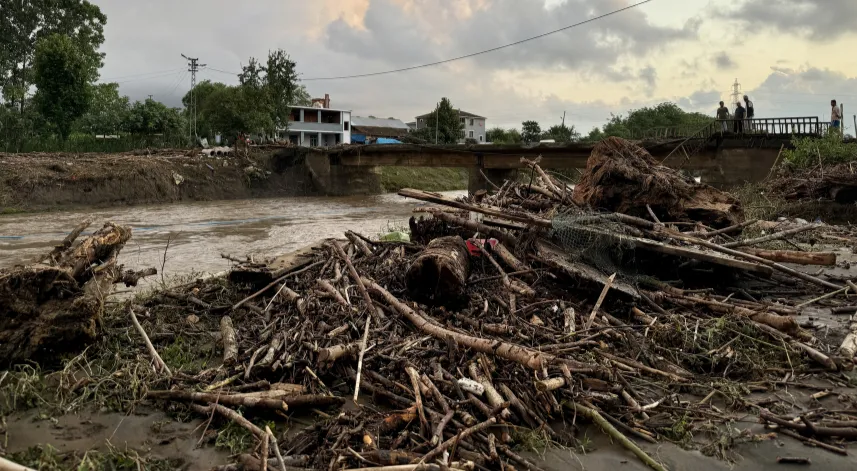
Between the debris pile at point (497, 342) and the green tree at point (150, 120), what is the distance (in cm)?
4575

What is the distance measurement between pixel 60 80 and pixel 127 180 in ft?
42.8

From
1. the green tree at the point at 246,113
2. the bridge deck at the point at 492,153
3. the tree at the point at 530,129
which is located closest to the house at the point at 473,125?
the tree at the point at 530,129

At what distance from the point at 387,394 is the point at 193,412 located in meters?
1.57

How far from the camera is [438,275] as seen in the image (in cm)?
625

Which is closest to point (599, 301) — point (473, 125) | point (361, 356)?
point (361, 356)

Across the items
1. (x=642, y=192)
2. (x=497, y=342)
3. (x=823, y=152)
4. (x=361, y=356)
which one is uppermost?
(x=823, y=152)

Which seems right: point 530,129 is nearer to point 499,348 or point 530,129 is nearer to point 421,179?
point 421,179

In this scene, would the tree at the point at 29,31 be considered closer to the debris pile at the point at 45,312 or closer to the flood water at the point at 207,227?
the flood water at the point at 207,227

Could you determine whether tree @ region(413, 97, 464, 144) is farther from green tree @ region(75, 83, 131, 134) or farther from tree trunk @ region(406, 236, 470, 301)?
tree trunk @ region(406, 236, 470, 301)

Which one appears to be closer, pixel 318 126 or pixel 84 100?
pixel 84 100

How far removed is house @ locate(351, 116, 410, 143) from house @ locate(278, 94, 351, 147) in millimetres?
2908

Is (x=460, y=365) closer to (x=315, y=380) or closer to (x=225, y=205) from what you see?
(x=315, y=380)

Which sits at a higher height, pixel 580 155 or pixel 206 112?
pixel 206 112

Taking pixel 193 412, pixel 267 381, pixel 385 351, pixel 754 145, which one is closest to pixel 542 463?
pixel 385 351
